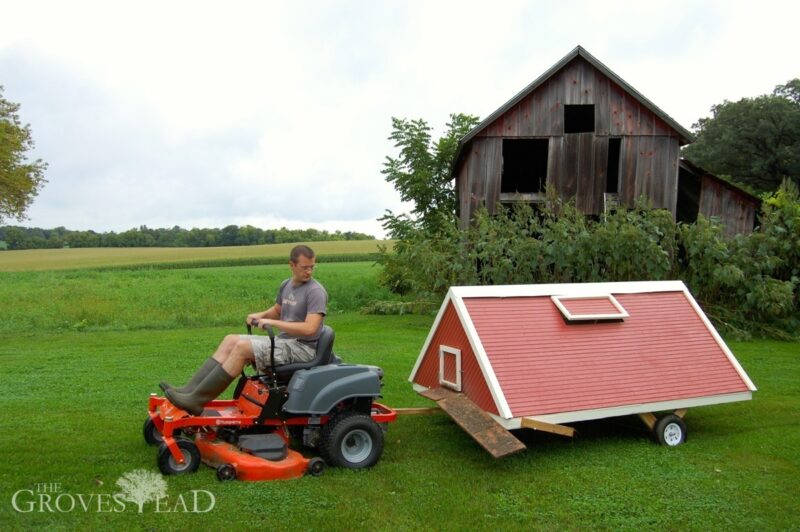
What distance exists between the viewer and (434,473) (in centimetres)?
611

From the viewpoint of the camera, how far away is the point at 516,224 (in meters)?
15.0

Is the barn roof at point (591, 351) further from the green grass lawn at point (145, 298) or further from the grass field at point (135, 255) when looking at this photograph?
the grass field at point (135, 255)

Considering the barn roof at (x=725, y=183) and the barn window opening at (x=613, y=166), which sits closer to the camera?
the barn roof at (x=725, y=183)

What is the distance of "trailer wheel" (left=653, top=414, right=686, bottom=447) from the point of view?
22.9 ft

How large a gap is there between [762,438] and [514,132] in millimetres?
13076

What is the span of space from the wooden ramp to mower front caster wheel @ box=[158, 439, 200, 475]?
7.51 ft

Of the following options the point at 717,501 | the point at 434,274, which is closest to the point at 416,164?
the point at 434,274

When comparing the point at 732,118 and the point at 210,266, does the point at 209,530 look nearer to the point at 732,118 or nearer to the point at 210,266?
the point at 210,266

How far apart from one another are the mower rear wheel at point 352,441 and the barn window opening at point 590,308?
7.60ft

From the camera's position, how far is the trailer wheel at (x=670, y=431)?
696 centimetres

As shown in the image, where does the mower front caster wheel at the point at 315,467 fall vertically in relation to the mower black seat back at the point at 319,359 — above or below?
below

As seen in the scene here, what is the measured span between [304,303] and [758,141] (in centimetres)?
4456

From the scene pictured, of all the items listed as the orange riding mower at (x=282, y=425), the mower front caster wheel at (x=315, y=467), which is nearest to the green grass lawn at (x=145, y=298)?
the orange riding mower at (x=282, y=425)

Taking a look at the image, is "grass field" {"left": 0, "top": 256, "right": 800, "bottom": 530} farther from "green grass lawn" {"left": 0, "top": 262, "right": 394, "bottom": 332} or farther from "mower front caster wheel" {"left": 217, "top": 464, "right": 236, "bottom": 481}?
"green grass lawn" {"left": 0, "top": 262, "right": 394, "bottom": 332}
